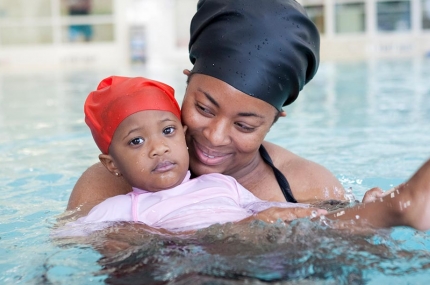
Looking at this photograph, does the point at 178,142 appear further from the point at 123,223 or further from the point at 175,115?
the point at 123,223

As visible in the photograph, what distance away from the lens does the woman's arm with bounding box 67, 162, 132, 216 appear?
3537 mm

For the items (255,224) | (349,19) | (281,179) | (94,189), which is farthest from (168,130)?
(349,19)

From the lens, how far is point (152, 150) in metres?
3.19

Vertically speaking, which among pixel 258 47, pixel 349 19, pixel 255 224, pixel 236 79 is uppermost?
pixel 258 47

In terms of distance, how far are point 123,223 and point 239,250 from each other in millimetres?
694

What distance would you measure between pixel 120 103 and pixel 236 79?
1.91ft

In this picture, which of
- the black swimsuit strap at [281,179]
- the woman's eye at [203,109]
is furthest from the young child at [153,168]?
the black swimsuit strap at [281,179]

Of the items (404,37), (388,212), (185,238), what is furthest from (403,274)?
(404,37)

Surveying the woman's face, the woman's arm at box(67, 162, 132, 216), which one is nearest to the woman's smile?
the woman's face

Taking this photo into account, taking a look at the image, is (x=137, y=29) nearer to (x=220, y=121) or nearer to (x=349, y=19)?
(x=349, y=19)

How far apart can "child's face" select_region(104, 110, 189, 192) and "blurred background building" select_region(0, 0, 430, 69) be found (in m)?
21.0

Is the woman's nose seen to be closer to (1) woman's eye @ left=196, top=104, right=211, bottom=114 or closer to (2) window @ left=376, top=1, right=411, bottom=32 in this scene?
(1) woman's eye @ left=196, top=104, right=211, bottom=114

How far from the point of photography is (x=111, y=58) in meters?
25.2

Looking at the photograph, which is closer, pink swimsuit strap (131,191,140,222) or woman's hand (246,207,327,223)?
woman's hand (246,207,327,223)
